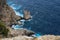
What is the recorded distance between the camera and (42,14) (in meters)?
96.1

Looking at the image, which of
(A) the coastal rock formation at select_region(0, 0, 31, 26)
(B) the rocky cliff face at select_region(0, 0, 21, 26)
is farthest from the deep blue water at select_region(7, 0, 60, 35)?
(B) the rocky cliff face at select_region(0, 0, 21, 26)

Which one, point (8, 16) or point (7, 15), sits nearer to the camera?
point (8, 16)

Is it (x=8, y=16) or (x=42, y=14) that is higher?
(x=8, y=16)

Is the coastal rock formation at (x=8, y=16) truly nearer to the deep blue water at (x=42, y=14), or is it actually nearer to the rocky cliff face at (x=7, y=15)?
the rocky cliff face at (x=7, y=15)

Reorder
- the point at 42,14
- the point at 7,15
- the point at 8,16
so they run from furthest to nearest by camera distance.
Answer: the point at 42,14 < the point at 7,15 < the point at 8,16

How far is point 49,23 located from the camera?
84500 mm

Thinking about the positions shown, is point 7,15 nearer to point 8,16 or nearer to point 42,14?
point 8,16

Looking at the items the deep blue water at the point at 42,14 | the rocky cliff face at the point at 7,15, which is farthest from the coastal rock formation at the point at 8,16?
the deep blue water at the point at 42,14

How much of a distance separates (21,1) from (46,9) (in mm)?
23607

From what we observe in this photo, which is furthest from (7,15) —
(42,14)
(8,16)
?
(42,14)

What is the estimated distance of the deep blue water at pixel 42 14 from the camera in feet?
261

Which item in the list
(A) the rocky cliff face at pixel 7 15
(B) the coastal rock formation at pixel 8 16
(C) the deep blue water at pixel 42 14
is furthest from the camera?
(B) the coastal rock formation at pixel 8 16

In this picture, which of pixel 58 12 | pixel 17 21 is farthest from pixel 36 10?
pixel 17 21

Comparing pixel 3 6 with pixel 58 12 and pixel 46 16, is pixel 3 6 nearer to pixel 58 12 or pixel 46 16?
pixel 46 16
